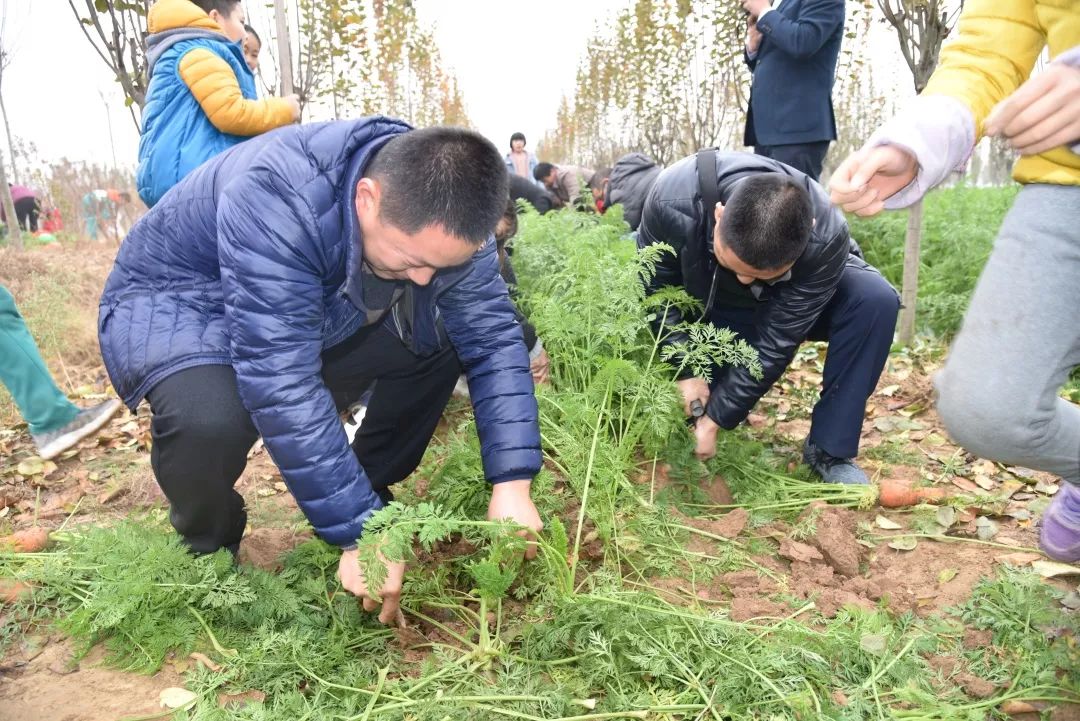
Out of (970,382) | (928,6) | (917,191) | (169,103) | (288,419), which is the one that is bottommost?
(288,419)

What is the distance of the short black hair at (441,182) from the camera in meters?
1.76

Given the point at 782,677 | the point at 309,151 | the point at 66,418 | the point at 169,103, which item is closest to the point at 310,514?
the point at 309,151

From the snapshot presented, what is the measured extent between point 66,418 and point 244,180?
2424 mm

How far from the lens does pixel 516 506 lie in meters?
2.09

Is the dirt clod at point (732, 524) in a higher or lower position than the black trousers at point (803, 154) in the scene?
lower

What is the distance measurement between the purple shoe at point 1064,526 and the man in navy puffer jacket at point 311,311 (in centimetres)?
136

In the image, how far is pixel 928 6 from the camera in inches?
163

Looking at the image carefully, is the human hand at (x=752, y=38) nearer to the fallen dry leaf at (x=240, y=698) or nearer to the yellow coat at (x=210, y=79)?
the yellow coat at (x=210, y=79)

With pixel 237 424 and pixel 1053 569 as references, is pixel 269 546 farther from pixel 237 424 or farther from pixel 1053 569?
pixel 1053 569

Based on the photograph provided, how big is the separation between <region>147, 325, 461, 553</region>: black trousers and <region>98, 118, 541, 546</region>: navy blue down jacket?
97mm

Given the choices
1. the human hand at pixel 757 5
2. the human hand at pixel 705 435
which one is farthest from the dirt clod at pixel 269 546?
the human hand at pixel 757 5

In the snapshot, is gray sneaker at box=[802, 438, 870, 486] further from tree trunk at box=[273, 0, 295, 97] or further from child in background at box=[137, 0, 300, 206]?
tree trunk at box=[273, 0, 295, 97]

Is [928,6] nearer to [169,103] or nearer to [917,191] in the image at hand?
[917,191]

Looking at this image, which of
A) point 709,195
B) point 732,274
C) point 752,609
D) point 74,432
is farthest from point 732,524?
point 74,432
